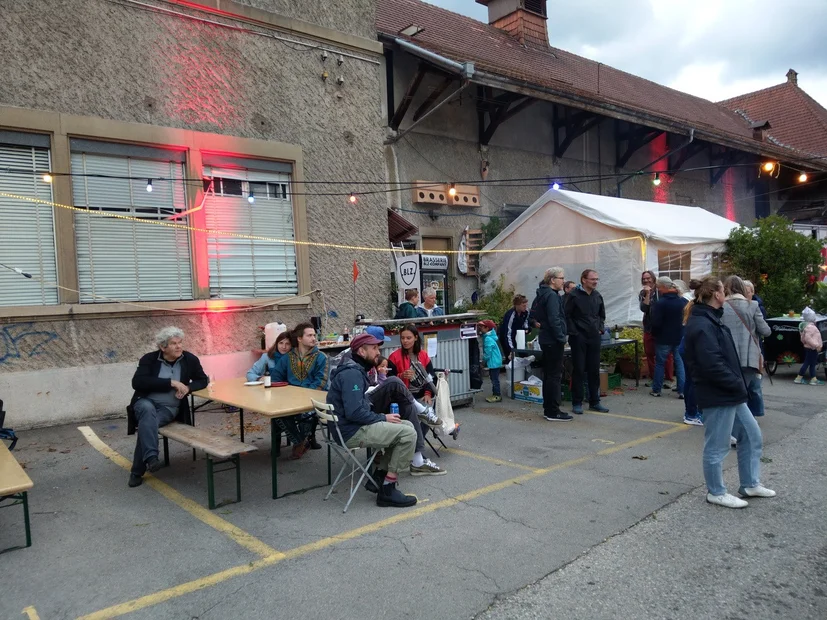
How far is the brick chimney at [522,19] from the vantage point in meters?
17.8

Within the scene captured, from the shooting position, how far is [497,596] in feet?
10.7

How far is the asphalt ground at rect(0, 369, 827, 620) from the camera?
3.22m

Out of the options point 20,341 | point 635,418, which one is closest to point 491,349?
point 635,418

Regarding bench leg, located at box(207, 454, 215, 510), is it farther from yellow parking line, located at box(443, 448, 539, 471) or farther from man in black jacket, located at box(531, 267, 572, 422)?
man in black jacket, located at box(531, 267, 572, 422)

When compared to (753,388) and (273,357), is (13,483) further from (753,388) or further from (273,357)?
(753,388)

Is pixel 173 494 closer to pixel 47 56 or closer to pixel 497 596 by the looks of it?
pixel 497 596

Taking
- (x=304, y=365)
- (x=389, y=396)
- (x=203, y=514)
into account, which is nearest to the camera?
(x=203, y=514)

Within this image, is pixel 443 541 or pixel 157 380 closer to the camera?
pixel 443 541

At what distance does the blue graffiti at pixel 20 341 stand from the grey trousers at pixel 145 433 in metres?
2.67

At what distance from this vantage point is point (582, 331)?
788 centimetres

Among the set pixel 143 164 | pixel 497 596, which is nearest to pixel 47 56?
pixel 143 164

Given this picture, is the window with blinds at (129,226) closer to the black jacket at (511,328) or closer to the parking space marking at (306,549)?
the black jacket at (511,328)

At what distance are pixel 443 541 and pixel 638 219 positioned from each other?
9686 millimetres

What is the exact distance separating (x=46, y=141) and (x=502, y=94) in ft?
30.1
